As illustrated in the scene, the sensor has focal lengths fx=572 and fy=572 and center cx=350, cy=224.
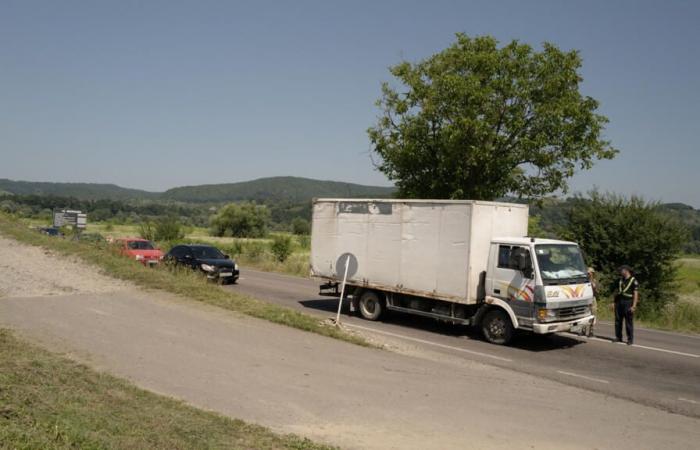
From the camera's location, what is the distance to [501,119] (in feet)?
67.2

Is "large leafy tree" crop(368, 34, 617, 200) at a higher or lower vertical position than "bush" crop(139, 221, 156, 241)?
higher

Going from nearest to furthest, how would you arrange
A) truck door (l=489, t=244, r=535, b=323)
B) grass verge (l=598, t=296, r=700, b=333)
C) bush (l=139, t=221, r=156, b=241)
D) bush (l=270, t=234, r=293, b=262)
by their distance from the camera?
truck door (l=489, t=244, r=535, b=323) → grass verge (l=598, t=296, r=700, b=333) → bush (l=270, t=234, r=293, b=262) → bush (l=139, t=221, r=156, b=241)

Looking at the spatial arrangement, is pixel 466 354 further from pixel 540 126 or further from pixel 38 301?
pixel 540 126

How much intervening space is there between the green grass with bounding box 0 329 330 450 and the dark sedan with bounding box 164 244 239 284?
13908 millimetres

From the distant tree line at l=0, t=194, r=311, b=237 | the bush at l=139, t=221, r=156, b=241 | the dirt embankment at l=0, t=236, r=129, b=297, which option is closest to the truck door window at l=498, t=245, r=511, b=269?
the dirt embankment at l=0, t=236, r=129, b=297

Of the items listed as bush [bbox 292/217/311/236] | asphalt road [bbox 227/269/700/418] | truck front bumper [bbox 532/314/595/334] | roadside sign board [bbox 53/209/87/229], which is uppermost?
bush [bbox 292/217/311/236]

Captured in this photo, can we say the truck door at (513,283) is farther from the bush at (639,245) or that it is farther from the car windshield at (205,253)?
the car windshield at (205,253)

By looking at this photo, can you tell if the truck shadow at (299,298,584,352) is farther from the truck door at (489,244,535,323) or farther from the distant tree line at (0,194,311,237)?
the distant tree line at (0,194,311,237)

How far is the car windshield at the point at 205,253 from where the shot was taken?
2192 centimetres

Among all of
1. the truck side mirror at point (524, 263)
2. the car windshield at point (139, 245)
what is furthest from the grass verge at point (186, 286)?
the car windshield at point (139, 245)

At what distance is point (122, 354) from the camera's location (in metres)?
8.62

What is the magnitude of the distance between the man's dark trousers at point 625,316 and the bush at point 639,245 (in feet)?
25.0

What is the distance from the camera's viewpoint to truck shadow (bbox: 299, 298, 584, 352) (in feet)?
41.8

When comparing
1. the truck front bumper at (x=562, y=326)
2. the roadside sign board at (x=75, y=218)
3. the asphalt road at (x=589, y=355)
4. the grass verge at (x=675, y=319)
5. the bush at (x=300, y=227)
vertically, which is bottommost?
the asphalt road at (x=589, y=355)
